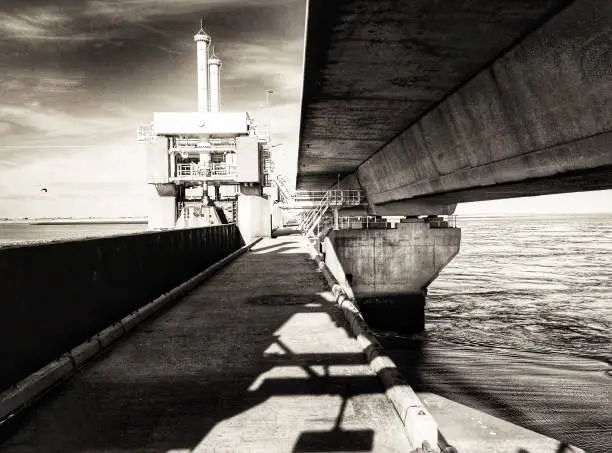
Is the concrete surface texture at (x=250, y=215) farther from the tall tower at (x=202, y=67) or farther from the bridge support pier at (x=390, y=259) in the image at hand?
the tall tower at (x=202, y=67)

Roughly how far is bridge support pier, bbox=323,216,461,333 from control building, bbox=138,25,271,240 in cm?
1330

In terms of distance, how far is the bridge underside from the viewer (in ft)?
19.4

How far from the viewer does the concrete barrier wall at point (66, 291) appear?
6012 millimetres

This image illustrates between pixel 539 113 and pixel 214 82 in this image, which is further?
pixel 214 82

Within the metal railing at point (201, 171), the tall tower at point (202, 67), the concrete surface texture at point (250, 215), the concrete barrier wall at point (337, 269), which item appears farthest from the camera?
the tall tower at point (202, 67)

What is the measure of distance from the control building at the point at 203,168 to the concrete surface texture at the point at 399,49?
2626 cm

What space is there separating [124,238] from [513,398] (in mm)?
11591

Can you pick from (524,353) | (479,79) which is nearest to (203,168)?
(524,353)

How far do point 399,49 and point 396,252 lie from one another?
65.7 ft

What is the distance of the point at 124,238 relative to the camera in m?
10.1

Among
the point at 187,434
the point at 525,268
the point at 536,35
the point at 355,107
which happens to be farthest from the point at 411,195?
the point at 525,268

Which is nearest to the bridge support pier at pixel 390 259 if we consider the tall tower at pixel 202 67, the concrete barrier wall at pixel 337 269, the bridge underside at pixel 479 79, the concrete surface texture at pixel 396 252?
the concrete surface texture at pixel 396 252

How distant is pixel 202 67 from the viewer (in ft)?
236

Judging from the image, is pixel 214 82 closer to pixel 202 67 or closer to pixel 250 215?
pixel 202 67
